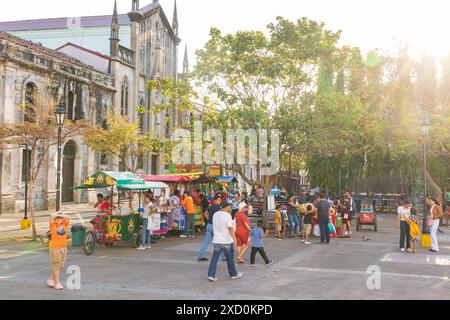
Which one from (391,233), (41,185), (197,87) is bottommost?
(391,233)

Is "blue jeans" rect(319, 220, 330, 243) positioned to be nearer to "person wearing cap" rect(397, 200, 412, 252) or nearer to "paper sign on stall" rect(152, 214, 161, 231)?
"person wearing cap" rect(397, 200, 412, 252)

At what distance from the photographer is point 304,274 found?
11.0m

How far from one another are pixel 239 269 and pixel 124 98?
98.7ft

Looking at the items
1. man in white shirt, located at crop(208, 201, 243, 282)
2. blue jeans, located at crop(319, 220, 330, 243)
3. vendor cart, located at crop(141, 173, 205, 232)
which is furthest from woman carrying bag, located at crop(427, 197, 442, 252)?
vendor cart, located at crop(141, 173, 205, 232)

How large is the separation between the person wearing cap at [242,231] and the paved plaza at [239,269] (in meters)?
0.53

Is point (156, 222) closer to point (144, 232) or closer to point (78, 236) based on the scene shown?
point (144, 232)

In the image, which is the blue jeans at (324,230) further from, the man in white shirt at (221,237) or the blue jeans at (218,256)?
the man in white shirt at (221,237)

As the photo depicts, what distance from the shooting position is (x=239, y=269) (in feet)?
38.1

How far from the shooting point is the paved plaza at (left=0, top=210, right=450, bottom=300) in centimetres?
891

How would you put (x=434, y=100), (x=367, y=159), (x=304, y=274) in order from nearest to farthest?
(x=304, y=274) < (x=434, y=100) < (x=367, y=159)

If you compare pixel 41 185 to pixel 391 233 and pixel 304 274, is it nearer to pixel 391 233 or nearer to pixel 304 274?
pixel 391 233

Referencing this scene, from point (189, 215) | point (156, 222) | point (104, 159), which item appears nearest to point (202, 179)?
point (189, 215)

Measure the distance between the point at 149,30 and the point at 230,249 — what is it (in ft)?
120
